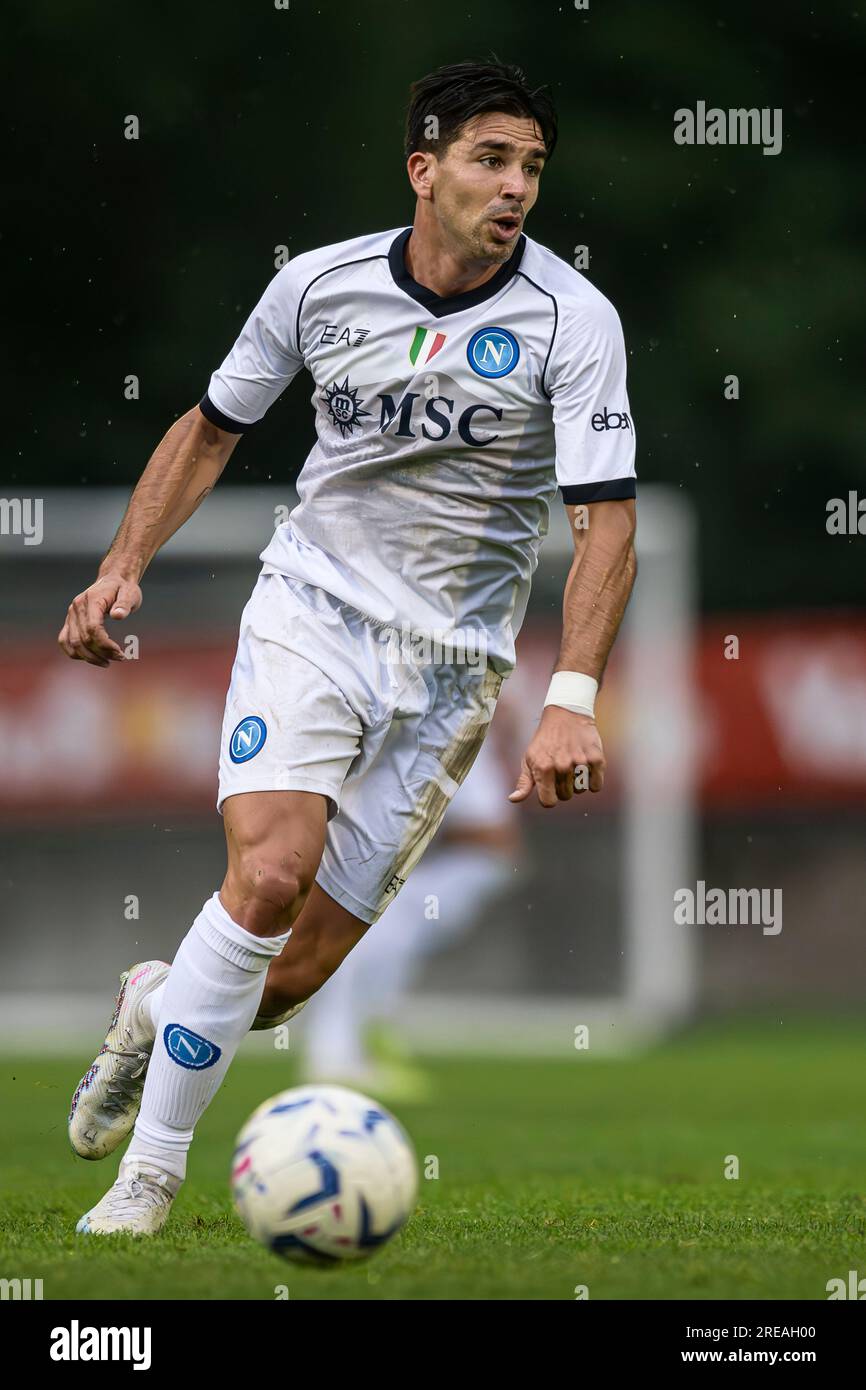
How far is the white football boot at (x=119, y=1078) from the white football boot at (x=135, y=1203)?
403 millimetres

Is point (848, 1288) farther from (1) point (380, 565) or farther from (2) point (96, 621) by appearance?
(2) point (96, 621)

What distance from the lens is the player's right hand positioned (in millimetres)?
4891

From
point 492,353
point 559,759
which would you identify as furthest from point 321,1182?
point 492,353

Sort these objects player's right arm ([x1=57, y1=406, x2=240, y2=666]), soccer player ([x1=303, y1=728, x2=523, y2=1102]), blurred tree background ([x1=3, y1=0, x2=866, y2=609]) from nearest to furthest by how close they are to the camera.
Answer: player's right arm ([x1=57, y1=406, x2=240, y2=666]) → soccer player ([x1=303, y1=728, x2=523, y2=1102]) → blurred tree background ([x1=3, y1=0, x2=866, y2=609])

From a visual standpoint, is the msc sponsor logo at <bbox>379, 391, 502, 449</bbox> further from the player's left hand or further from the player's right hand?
the player's left hand

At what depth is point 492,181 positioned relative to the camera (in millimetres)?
4980

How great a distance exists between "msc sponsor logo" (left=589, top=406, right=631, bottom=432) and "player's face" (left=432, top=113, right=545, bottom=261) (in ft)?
1.58

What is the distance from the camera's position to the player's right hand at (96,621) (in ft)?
16.0

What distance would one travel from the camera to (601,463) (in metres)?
4.79

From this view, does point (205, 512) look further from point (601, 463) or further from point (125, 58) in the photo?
point (601, 463)

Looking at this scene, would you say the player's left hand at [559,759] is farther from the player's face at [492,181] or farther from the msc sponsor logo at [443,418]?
the player's face at [492,181]

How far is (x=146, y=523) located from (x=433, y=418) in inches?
30.8

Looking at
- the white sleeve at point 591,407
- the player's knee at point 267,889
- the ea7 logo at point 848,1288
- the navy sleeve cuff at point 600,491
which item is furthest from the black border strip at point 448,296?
the ea7 logo at point 848,1288

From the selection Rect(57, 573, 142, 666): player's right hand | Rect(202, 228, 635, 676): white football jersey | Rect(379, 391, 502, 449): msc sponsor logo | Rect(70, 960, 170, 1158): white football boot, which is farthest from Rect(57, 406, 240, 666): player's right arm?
Rect(70, 960, 170, 1158): white football boot
